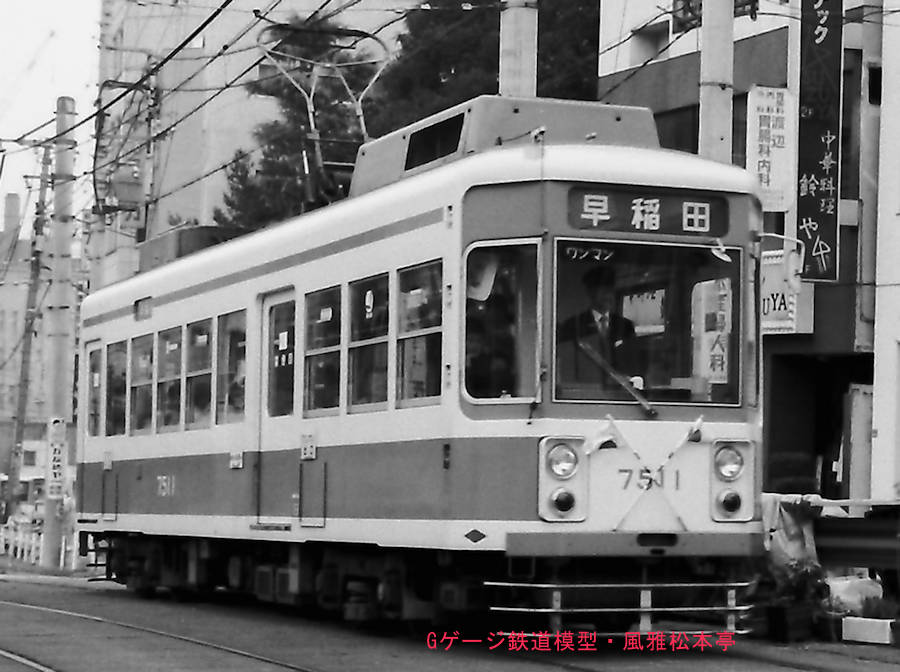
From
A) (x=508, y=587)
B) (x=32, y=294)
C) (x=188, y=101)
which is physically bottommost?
(x=508, y=587)

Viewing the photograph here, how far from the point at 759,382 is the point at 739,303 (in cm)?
54

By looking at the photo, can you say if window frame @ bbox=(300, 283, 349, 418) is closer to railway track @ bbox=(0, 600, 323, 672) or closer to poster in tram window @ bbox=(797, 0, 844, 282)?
railway track @ bbox=(0, 600, 323, 672)

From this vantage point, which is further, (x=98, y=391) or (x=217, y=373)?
(x=98, y=391)

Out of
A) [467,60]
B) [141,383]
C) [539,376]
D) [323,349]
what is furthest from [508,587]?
[467,60]

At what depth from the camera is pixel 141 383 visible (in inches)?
726

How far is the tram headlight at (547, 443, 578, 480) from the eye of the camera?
11.9 meters

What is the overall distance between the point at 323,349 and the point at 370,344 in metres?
0.85

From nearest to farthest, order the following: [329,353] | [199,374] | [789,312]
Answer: [329,353], [199,374], [789,312]

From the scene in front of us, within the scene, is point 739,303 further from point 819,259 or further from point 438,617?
point 819,259

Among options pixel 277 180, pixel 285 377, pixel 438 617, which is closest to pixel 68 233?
pixel 277 180

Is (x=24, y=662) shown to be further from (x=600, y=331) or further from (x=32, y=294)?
(x=32, y=294)

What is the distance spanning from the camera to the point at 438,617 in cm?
1327

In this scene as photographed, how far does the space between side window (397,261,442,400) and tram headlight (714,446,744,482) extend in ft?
6.05

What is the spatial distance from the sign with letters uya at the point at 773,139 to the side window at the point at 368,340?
7027mm
